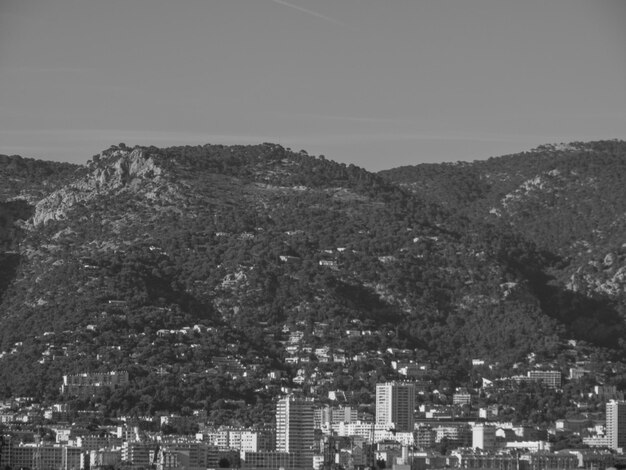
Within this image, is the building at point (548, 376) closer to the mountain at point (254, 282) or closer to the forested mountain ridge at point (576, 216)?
the mountain at point (254, 282)

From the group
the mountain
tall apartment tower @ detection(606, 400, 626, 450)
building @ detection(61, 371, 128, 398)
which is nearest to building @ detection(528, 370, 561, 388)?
the mountain

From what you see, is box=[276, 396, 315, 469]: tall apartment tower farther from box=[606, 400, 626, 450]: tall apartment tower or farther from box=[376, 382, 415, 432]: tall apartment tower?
box=[606, 400, 626, 450]: tall apartment tower

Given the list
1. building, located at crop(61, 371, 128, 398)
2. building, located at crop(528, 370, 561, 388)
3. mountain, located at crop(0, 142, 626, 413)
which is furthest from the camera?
building, located at crop(528, 370, 561, 388)

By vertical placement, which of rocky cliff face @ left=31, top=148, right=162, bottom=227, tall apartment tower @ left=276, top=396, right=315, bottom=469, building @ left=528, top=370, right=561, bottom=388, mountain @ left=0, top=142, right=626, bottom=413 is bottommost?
tall apartment tower @ left=276, top=396, right=315, bottom=469

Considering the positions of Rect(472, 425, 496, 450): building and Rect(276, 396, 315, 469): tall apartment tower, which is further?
Rect(472, 425, 496, 450): building

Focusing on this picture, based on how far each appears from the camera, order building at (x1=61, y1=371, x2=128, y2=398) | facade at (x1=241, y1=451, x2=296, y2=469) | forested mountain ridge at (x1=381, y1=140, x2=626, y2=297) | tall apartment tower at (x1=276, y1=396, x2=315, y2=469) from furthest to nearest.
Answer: forested mountain ridge at (x1=381, y1=140, x2=626, y2=297), building at (x1=61, y1=371, x2=128, y2=398), tall apartment tower at (x1=276, y1=396, x2=315, y2=469), facade at (x1=241, y1=451, x2=296, y2=469)

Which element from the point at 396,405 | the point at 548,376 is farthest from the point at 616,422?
the point at 548,376
